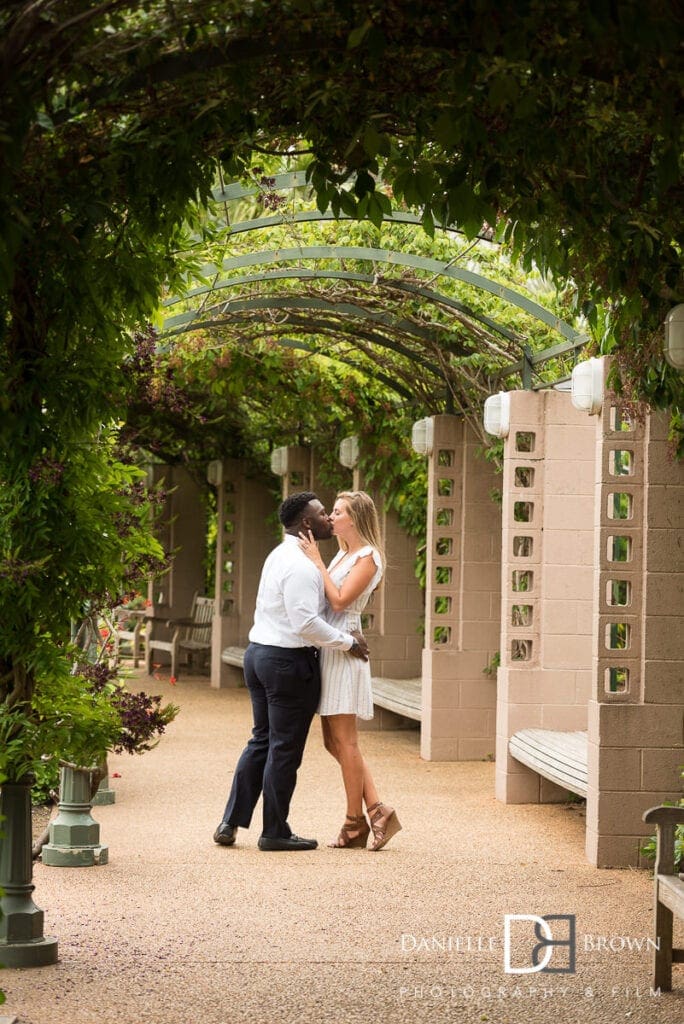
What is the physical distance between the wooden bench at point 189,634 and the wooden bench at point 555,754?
7.54 meters

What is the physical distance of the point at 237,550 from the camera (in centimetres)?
1527

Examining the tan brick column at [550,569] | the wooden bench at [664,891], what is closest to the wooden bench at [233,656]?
the tan brick column at [550,569]

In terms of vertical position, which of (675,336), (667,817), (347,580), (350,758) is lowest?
(350,758)

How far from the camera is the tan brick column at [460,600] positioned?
32.1 feet

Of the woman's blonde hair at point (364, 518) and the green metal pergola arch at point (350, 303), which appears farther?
the green metal pergola arch at point (350, 303)

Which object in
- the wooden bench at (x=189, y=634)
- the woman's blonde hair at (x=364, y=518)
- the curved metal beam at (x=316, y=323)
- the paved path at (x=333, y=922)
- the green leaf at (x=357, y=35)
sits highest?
the curved metal beam at (x=316, y=323)

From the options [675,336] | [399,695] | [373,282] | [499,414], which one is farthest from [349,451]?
[675,336]

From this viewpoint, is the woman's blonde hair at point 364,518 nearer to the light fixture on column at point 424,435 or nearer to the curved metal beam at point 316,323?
the curved metal beam at point 316,323

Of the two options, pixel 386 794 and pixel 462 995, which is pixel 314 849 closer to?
pixel 386 794

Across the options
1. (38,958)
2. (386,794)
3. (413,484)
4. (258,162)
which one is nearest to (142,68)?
(258,162)

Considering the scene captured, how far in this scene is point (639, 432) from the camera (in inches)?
258

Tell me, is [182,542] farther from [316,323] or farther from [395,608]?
[316,323]

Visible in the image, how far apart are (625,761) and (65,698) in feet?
9.71

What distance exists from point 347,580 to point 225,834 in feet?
4.56
